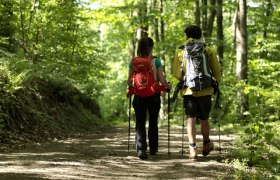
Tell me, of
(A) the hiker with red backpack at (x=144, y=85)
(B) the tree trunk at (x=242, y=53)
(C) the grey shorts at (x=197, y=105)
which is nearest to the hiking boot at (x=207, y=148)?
(C) the grey shorts at (x=197, y=105)

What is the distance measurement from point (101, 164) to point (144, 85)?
168 cm

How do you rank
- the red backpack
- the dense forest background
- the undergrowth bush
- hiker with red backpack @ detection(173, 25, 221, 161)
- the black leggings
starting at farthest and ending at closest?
1. the dense forest background
2. the undergrowth bush
3. the black leggings
4. the red backpack
5. hiker with red backpack @ detection(173, 25, 221, 161)

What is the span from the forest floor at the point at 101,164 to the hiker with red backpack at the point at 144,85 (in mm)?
593

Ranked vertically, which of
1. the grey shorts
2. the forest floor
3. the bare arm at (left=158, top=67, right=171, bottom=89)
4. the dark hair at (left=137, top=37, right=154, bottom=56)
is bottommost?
the forest floor

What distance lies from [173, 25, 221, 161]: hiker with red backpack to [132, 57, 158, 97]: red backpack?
445mm

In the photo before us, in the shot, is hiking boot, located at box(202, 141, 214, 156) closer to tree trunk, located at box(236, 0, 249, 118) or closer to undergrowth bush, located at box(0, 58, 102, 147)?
undergrowth bush, located at box(0, 58, 102, 147)

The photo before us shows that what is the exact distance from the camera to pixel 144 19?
66.8ft

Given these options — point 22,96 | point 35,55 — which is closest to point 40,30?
point 35,55

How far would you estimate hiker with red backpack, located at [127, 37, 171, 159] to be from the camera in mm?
7289

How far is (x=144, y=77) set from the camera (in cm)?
729

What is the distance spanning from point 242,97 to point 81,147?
707 cm

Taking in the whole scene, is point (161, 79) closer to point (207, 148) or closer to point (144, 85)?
point (144, 85)

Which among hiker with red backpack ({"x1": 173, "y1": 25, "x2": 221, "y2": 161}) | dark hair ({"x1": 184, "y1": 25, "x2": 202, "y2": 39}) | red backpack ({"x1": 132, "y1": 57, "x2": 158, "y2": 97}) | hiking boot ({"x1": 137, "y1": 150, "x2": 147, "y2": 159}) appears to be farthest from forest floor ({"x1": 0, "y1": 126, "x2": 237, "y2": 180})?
dark hair ({"x1": 184, "y1": 25, "x2": 202, "y2": 39})

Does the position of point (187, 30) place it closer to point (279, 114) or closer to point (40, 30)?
point (279, 114)
